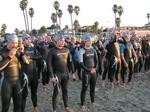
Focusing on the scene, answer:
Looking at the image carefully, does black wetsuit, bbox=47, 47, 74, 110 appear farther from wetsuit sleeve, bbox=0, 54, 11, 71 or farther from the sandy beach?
wetsuit sleeve, bbox=0, 54, 11, 71

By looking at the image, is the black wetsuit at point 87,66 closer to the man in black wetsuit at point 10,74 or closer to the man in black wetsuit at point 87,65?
the man in black wetsuit at point 87,65

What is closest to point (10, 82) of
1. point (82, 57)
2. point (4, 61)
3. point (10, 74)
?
point (10, 74)

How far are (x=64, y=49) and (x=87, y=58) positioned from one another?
33.1 inches

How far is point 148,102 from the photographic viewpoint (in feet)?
34.0

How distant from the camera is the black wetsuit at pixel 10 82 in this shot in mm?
7024

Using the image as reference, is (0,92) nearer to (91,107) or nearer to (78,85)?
(91,107)

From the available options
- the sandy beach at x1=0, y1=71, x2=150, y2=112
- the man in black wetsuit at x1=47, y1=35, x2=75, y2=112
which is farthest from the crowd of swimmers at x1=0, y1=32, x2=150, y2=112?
the sandy beach at x1=0, y1=71, x2=150, y2=112

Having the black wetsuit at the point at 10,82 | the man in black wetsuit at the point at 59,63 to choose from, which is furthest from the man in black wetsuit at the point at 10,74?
the man in black wetsuit at the point at 59,63

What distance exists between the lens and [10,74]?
7195 mm

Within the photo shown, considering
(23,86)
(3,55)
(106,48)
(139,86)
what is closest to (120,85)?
(139,86)

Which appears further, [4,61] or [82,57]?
[82,57]

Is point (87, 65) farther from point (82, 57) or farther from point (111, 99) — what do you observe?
point (111, 99)

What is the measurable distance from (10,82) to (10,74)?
0.16m

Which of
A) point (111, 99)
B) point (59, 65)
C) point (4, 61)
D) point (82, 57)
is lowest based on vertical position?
point (111, 99)
